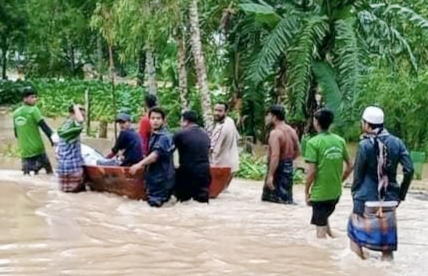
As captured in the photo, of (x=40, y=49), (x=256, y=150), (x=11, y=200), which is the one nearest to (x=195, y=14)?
(x=256, y=150)

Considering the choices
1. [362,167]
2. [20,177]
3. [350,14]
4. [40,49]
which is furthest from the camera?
[40,49]

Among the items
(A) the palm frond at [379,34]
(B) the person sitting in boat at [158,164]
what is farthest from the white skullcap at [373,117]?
(A) the palm frond at [379,34]

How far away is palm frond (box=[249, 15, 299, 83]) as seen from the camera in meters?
19.5

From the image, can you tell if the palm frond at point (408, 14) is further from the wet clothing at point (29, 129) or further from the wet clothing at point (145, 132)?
the wet clothing at point (29, 129)

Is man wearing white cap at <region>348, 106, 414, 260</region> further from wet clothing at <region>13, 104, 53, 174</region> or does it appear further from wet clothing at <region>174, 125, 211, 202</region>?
wet clothing at <region>13, 104, 53, 174</region>

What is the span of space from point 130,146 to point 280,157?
211 cm

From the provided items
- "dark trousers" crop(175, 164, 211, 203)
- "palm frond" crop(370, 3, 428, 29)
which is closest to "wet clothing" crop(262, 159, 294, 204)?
"dark trousers" crop(175, 164, 211, 203)

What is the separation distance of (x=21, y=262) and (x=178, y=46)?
41.7ft

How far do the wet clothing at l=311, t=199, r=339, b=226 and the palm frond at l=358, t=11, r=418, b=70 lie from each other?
11081 millimetres

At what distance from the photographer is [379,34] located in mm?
20734

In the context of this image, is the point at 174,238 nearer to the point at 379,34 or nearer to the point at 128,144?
the point at 128,144

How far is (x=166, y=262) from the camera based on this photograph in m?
9.14

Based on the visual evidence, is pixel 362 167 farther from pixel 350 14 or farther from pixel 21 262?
pixel 350 14

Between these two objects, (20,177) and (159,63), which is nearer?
(20,177)
